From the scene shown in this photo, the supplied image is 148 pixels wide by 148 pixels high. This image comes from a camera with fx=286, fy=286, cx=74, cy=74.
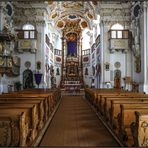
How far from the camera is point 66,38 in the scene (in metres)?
38.6

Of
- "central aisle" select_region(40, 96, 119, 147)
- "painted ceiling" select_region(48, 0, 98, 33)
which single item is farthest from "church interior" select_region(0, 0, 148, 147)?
"painted ceiling" select_region(48, 0, 98, 33)

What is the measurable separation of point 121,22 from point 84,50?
13120 mm

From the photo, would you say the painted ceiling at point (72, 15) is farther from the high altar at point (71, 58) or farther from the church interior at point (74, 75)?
the high altar at point (71, 58)

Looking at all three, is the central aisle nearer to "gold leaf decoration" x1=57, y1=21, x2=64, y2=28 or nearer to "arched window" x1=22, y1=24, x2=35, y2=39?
"arched window" x1=22, y1=24, x2=35, y2=39

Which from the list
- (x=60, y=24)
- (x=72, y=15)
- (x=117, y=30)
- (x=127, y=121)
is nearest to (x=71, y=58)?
(x=60, y=24)

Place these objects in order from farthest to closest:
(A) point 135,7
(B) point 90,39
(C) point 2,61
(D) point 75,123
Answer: (B) point 90,39 < (A) point 135,7 < (C) point 2,61 < (D) point 75,123

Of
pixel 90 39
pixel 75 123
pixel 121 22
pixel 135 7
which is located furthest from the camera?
pixel 90 39

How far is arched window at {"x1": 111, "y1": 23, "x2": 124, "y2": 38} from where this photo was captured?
965 inches

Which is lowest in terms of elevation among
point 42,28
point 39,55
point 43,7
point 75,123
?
point 75,123

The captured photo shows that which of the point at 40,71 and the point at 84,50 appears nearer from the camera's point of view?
the point at 40,71

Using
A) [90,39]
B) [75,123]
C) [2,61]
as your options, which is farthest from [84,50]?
[75,123]

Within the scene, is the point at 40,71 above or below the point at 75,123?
above

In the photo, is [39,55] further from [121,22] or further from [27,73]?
[121,22]

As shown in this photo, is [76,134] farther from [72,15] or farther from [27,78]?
[72,15]
